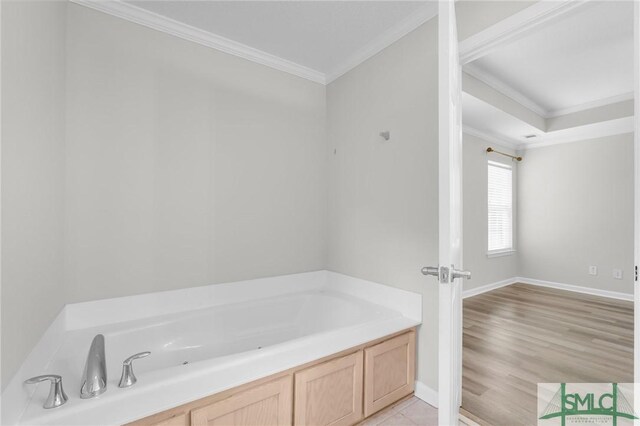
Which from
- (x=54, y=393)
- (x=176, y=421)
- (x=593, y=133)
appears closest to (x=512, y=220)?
(x=593, y=133)

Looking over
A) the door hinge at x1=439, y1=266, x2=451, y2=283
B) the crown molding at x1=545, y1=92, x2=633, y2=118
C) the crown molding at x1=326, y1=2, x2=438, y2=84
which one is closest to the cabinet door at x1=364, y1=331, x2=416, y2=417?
the door hinge at x1=439, y1=266, x2=451, y2=283

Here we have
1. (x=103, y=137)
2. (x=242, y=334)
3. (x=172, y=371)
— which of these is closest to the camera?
(x=172, y=371)

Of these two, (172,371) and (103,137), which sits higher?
(103,137)

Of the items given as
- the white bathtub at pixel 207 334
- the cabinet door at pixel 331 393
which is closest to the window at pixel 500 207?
the white bathtub at pixel 207 334

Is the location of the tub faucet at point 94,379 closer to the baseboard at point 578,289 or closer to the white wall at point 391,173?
the white wall at point 391,173

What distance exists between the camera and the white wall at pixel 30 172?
3.17ft

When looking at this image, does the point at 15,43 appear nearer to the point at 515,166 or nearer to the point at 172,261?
the point at 172,261

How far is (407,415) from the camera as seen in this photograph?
5.60 feet

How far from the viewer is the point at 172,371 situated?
1166 millimetres

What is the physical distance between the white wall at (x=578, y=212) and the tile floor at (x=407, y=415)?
3.95 m

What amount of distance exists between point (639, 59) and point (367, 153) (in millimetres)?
1526

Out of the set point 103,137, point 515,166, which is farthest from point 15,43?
point 515,166

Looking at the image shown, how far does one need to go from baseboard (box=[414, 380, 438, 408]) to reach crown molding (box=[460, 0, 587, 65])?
2.06 m

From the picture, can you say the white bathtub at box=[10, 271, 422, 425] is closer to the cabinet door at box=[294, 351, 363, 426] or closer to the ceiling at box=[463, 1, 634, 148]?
the cabinet door at box=[294, 351, 363, 426]
